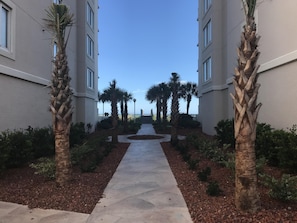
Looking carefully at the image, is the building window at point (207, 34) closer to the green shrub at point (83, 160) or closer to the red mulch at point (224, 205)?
the green shrub at point (83, 160)

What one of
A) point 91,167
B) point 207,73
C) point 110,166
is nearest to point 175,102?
point 207,73

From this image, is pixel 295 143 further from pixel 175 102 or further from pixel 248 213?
pixel 175 102

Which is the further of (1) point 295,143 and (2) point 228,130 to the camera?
(2) point 228,130

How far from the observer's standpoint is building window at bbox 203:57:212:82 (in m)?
21.9

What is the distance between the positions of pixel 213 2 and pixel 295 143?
15351 mm

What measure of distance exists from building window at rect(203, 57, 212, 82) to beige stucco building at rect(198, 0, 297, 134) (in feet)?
3.15

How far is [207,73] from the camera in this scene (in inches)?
891

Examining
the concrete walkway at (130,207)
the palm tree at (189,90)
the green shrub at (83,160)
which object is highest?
the palm tree at (189,90)

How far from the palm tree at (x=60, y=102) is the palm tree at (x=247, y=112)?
12.8 ft

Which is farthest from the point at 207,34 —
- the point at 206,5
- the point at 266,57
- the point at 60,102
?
the point at 60,102

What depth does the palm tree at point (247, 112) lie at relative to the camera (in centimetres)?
491

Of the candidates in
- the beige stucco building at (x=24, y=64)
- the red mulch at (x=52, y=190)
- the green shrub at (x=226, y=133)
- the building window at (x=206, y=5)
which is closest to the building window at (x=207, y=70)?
the building window at (x=206, y=5)

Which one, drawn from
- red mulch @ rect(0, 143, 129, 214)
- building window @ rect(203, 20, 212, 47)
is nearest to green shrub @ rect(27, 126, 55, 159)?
red mulch @ rect(0, 143, 129, 214)

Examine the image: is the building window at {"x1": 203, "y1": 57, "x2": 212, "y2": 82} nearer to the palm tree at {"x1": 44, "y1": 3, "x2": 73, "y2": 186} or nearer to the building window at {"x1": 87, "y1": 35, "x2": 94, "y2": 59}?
the building window at {"x1": 87, "y1": 35, "x2": 94, "y2": 59}
